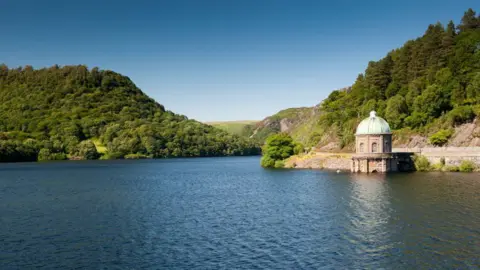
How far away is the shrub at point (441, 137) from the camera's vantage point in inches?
4779

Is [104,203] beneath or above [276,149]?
beneath

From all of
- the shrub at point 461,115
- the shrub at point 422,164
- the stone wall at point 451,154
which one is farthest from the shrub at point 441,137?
the shrub at point 422,164

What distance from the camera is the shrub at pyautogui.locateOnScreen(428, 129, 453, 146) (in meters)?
121

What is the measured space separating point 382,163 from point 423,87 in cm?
4836

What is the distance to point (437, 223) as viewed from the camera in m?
49.0

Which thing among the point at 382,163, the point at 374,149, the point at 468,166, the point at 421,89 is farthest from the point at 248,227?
the point at 421,89

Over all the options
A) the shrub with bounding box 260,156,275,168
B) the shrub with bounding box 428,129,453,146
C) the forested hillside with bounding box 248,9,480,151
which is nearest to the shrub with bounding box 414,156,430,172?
the shrub with bounding box 428,129,453,146

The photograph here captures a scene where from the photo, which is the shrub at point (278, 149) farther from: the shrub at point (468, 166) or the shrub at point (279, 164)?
the shrub at point (468, 166)

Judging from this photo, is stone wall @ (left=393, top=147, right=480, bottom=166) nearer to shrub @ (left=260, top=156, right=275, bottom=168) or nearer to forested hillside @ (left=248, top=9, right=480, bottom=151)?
forested hillside @ (left=248, top=9, right=480, bottom=151)

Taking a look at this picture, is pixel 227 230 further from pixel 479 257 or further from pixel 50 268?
pixel 479 257

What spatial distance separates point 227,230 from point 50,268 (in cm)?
1847

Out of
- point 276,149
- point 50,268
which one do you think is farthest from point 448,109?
point 50,268

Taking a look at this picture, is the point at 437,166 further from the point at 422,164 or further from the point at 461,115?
the point at 461,115

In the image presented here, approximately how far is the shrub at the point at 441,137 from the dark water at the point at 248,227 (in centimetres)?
3889
